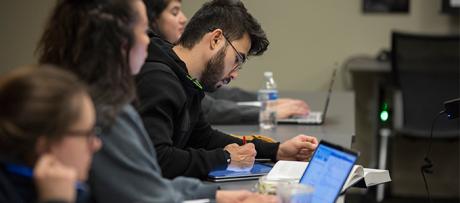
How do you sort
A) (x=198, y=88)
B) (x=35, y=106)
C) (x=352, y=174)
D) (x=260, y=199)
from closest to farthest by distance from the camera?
1. (x=35, y=106)
2. (x=260, y=199)
3. (x=352, y=174)
4. (x=198, y=88)

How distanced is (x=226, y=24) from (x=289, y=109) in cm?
103

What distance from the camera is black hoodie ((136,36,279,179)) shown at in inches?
78.7

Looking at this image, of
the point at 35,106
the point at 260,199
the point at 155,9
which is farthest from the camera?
the point at 155,9

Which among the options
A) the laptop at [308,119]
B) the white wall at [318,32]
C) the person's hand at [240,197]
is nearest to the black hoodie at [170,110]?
the person's hand at [240,197]

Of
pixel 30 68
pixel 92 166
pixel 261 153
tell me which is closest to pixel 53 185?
pixel 30 68

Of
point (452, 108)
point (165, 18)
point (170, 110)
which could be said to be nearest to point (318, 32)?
point (165, 18)

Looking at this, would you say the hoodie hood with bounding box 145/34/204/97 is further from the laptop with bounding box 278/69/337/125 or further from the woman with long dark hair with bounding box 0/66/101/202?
the laptop with bounding box 278/69/337/125

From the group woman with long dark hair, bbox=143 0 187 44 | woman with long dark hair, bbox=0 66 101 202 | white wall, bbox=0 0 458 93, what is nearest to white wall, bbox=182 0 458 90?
white wall, bbox=0 0 458 93

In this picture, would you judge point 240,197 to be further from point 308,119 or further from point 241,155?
point 308,119

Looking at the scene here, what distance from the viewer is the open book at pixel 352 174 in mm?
2025

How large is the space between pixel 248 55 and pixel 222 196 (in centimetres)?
73

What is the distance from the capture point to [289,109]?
3.33 meters

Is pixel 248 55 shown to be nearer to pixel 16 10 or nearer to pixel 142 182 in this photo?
pixel 142 182

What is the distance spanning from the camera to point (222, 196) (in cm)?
180
